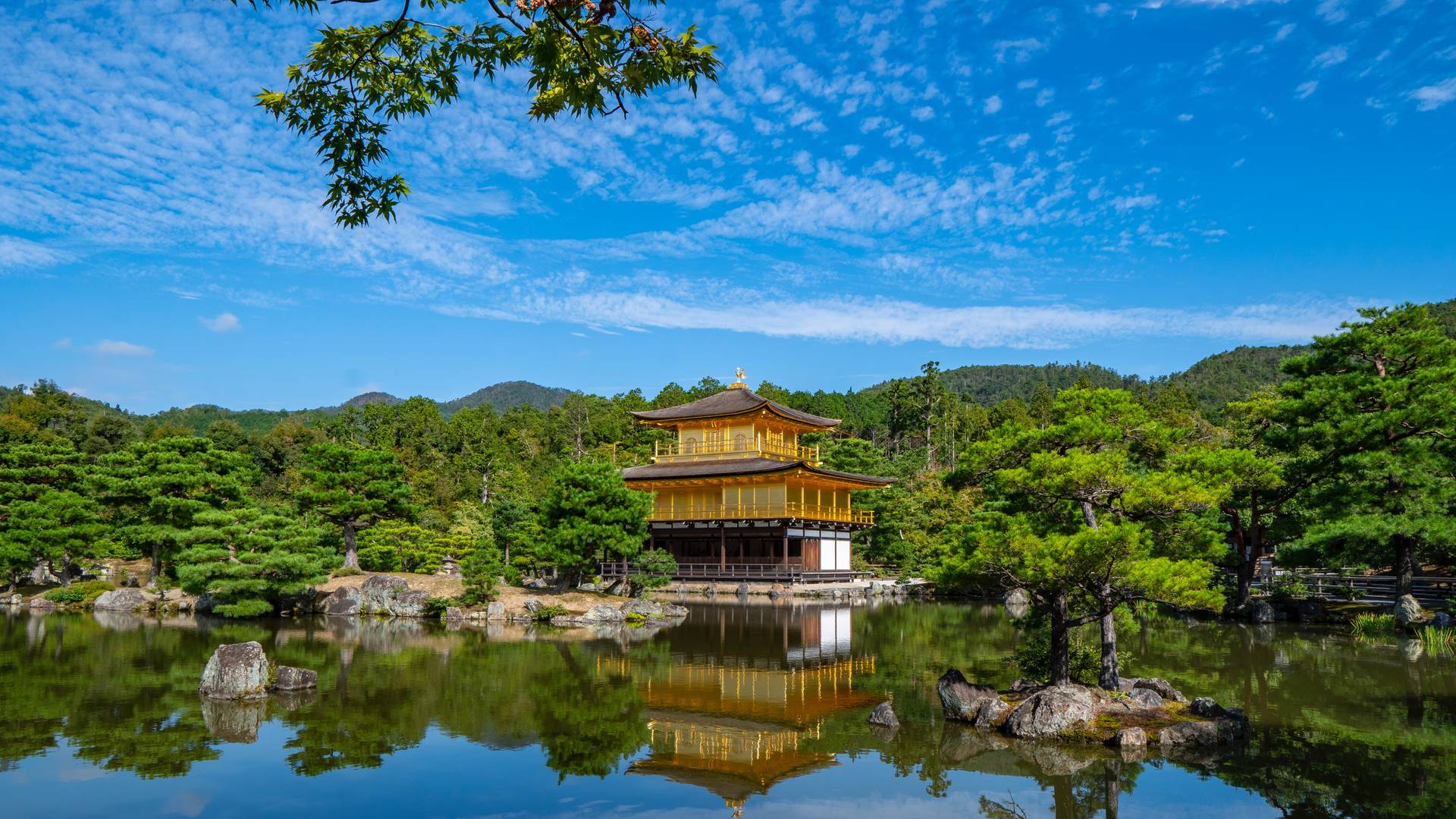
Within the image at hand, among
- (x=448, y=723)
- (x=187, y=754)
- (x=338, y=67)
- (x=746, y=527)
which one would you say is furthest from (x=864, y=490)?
(x=338, y=67)

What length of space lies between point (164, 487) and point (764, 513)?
21205 mm

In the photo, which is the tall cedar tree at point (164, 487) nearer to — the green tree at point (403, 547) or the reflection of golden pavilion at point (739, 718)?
the green tree at point (403, 547)

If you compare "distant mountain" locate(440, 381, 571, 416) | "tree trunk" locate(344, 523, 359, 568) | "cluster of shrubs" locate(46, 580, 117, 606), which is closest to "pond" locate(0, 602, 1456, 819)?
"cluster of shrubs" locate(46, 580, 117, 606)

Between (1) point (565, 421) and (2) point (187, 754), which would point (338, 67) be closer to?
(2) point (187, 754)

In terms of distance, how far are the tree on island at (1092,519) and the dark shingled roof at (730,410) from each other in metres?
25.9

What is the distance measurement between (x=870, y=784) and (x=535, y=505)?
25.3 m

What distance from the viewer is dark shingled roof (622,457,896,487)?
115 ft

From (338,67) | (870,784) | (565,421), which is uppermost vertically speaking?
(565,421)

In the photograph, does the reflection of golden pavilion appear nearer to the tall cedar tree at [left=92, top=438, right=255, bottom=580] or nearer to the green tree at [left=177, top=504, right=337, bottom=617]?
the green tree at [left=177, top=504, right=337, bottom=617]

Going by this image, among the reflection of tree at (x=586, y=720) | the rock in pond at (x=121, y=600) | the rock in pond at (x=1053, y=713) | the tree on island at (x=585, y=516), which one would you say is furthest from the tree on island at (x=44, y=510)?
the rock in pond at (x=1053, y=713)

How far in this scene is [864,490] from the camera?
130 feet

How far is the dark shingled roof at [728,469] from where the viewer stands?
3491 centimetres

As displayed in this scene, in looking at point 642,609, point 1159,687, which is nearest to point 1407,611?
point 1159,687

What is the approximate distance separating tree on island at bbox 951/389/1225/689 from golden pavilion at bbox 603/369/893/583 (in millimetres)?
22702
